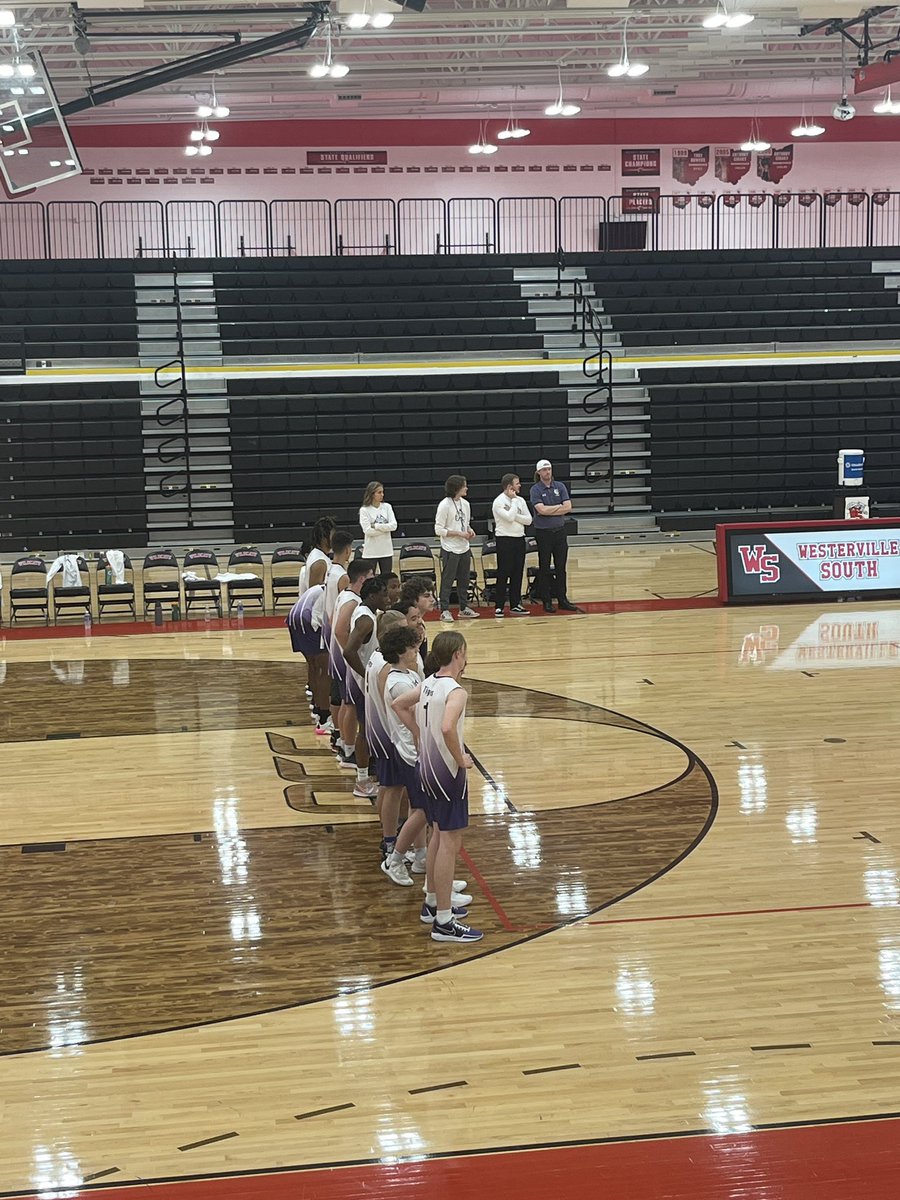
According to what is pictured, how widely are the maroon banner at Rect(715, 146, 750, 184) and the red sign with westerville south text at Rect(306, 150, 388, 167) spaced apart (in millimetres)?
6469

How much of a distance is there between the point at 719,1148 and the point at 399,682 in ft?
8.36

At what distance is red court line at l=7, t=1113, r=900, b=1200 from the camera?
149 inches

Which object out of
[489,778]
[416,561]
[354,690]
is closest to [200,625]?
[416,561]

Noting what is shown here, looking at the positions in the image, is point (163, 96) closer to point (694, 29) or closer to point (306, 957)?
point (694, 29)

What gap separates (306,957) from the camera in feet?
18.1

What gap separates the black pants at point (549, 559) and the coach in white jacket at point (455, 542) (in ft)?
2.56

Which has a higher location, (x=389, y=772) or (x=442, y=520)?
(x=442, y=520)

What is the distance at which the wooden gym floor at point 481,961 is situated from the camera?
4039 millimetres

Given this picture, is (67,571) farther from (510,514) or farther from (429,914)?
(429,914)

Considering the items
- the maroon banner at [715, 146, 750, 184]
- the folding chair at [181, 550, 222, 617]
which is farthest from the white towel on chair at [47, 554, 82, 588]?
the maroon banner at [715, 146, 750, 184]

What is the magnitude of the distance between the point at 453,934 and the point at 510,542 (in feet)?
25.8

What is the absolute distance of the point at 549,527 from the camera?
521 inches

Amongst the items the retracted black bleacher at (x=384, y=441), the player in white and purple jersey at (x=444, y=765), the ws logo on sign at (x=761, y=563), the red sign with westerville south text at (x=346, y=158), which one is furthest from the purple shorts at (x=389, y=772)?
the red sign with westerville south text at (x=346, y=158)

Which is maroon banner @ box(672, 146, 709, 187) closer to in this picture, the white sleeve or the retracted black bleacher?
the retracted black bleacher
